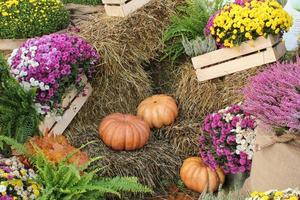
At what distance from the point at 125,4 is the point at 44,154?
1.93 m

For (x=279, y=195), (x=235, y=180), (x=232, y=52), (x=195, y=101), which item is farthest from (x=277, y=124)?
(x=195, y=101)

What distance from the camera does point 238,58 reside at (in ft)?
14.0

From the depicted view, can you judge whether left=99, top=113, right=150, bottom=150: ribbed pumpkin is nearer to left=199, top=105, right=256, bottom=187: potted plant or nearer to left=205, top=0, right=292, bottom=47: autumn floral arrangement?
left=199, top=105, right=256, bottom=187: potted plant

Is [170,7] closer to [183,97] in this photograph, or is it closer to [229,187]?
[183,97]

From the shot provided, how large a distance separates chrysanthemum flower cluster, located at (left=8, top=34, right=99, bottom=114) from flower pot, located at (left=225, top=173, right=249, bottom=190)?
62.0 inches

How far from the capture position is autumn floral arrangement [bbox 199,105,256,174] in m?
3.66

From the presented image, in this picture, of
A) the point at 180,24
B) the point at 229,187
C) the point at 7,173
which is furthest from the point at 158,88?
the point at 7,173

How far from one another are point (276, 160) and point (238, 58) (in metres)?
1.45

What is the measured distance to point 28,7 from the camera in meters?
4.70

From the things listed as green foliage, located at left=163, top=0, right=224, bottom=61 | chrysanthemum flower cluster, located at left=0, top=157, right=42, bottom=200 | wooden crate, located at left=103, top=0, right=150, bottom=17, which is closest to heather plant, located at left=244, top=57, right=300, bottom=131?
chrysanthemum flower cluster, located at left=0, top=157, right=42, bottom=200

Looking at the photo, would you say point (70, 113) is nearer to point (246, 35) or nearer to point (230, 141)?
point (230, 141)

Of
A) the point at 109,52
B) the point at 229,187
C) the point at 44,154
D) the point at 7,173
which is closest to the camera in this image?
the point at 7,173

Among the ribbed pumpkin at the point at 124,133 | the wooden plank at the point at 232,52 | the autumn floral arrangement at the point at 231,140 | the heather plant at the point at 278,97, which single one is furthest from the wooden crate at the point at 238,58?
the heather plant at the point at 278,97

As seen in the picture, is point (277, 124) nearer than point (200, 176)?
Yes
